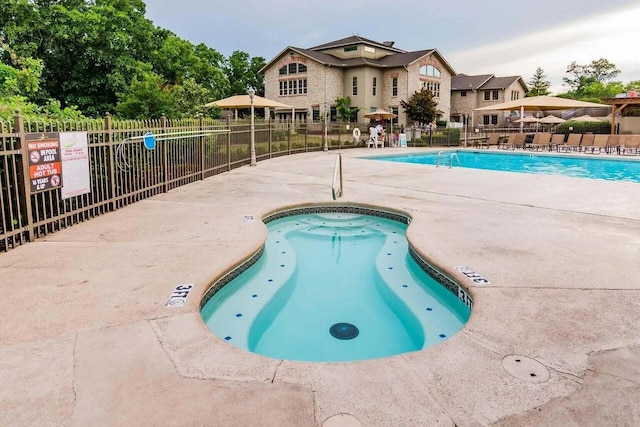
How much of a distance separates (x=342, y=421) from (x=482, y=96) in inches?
1970

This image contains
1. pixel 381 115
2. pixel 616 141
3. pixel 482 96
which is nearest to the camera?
pixel 616 141

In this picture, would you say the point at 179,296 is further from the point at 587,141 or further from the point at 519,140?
the point at 519,140

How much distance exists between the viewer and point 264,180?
12.3 metres

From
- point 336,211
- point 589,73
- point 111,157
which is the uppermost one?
point 589,73

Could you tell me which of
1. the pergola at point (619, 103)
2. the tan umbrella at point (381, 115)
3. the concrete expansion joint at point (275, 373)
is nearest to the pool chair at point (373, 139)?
the tan umbrella at point (381, 115)

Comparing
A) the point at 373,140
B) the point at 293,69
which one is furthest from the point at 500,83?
the point at 373,140

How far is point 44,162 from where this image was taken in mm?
6324

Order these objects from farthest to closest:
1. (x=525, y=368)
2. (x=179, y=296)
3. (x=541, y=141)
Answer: (x=541, y=141), (x=179, y=296), (x=525, y=368)

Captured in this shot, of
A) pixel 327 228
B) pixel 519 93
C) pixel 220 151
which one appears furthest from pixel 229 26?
pixel 327 228

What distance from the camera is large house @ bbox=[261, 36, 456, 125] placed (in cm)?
3919

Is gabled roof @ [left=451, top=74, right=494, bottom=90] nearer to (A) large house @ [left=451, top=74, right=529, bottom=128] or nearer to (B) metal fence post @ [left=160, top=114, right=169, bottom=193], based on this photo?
(A) large house @ [left=451, top=74, right=529, bottom=128]

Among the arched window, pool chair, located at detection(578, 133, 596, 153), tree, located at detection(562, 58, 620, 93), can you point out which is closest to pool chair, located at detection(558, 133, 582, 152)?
→ pool chair, located at detection(578, 133, 596, 153)

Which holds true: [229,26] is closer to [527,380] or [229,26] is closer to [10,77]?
[10,77]

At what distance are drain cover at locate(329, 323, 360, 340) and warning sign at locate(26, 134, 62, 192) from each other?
4608 millimetres
